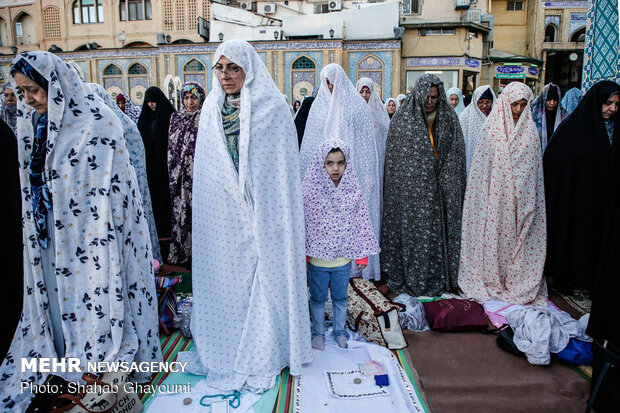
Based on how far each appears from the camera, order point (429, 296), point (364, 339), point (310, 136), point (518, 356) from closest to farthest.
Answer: point (518, 356) → point (364, 339) → point (429, 296) → point (310, 136)

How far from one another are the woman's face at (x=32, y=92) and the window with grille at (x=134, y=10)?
20.5 metres

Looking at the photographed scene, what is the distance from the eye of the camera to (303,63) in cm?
1706

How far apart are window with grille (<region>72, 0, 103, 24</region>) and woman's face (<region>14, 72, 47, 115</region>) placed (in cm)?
2166

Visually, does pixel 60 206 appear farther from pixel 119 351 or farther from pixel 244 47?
pixel 244 47

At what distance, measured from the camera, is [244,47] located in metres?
2.26

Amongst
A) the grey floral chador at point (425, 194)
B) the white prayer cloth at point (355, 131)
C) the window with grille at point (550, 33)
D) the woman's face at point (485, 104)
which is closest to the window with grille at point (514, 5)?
the window with grille at point (550, 33)

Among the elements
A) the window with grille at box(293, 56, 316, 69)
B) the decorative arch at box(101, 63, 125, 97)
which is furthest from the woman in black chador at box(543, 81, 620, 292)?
the decorative arch at box(101, 63, 125, 97)

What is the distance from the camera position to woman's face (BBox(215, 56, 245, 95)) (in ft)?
7.41

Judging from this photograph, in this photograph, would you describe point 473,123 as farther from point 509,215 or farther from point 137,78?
point 137,78

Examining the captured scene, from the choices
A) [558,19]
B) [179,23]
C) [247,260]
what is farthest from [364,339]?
[558,19]

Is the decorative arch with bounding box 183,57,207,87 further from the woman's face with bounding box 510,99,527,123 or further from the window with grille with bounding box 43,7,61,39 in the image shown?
the woman's face with bounding box 510,99,527,123

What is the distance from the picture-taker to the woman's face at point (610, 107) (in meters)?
3.11

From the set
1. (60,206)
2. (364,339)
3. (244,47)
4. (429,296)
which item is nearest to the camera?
(60,206)

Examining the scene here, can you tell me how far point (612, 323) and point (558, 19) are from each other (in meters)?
21.1
